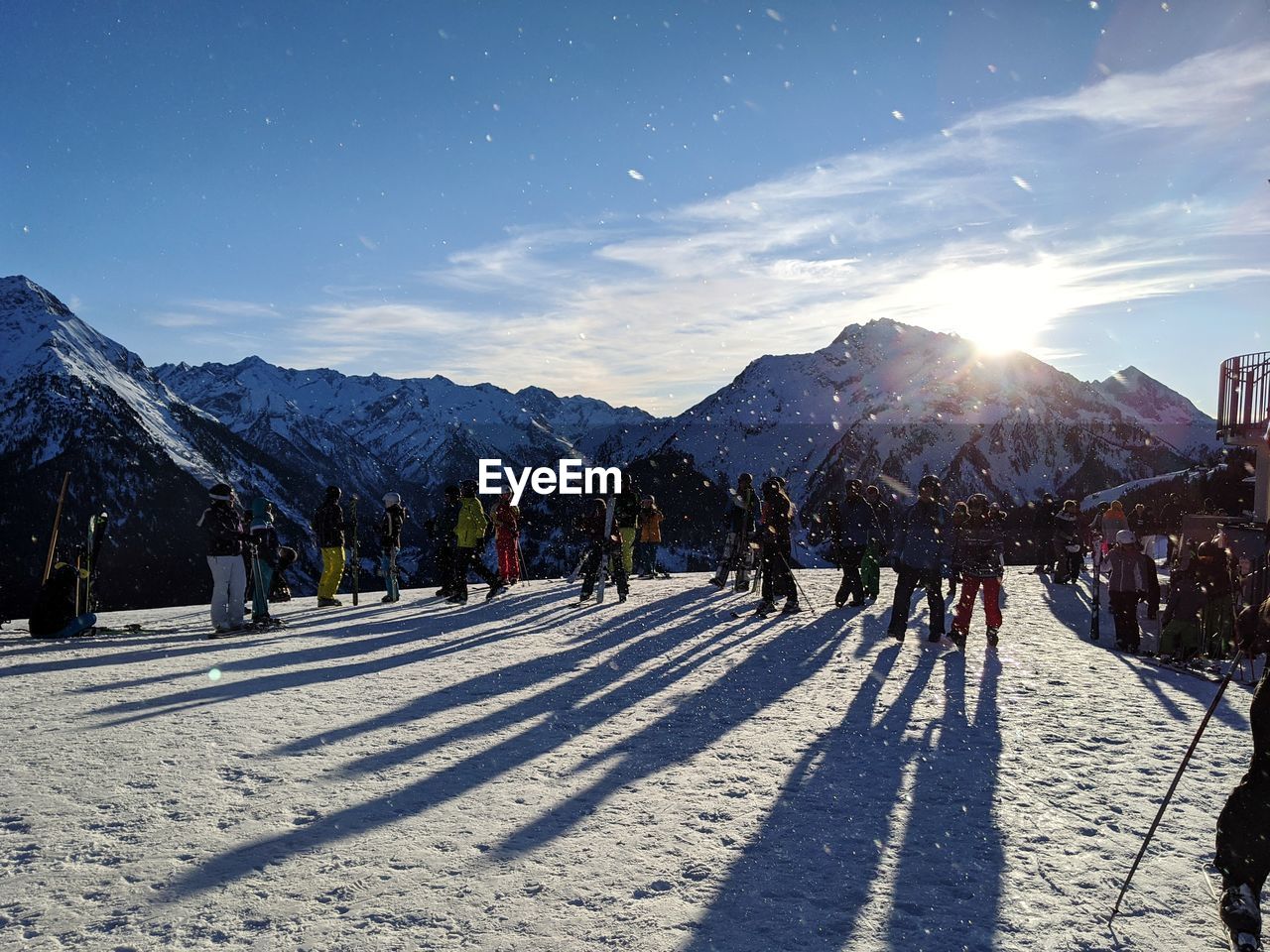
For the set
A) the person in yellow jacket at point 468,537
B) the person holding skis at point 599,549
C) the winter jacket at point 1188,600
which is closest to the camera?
the winter jacket at point 1188,600

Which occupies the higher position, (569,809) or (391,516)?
(391,516)

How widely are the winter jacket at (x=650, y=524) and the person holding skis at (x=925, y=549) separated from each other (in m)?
8.35

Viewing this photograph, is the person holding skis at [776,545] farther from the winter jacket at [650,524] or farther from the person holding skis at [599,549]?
the winter jacket at [650,524]

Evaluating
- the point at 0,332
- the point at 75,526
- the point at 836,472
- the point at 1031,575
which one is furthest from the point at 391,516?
the point at 0,332

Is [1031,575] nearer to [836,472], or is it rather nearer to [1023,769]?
[1023,769]

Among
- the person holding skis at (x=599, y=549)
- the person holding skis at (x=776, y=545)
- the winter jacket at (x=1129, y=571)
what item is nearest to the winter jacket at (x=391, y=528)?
the person holding skis at (x=599, y=549)

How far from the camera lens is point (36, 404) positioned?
146125 millimetres

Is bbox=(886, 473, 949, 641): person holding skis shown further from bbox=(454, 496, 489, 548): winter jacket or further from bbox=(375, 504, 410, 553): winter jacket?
bbox=(375, 504, 410, 553): winter jacket

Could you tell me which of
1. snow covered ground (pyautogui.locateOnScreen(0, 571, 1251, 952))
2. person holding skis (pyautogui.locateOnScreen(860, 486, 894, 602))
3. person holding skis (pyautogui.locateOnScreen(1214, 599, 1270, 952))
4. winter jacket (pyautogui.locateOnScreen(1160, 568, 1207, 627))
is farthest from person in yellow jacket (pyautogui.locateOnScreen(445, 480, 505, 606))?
person holding skis (pyautogui.locateOnScreen(1214, 599, 1270, 952))

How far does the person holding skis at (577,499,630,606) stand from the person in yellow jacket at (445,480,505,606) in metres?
1.65

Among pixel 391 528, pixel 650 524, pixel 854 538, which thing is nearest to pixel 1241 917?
pixel 854 538

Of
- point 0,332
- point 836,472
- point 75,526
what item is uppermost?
point 0,332

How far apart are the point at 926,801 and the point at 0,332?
223m

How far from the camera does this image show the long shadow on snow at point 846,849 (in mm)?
3213
